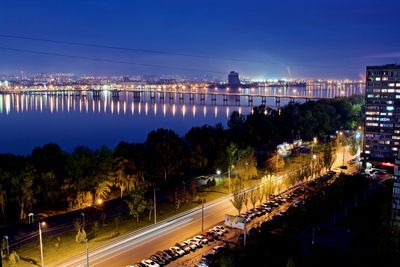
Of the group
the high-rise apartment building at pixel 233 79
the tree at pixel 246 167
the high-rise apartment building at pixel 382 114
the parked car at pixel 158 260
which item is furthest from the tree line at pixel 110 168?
the high-rise apartment building at pixel 233 79

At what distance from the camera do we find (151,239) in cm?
1054

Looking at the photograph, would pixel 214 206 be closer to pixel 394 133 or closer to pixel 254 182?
pixel 254 182

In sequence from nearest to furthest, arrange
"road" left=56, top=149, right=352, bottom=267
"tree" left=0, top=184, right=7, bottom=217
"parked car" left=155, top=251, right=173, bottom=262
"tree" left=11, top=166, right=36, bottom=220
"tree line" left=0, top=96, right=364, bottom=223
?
"parked car" left=155, top=251, right=173, bottom=262, "road" left=56, top=149, right=352, bottom=267, "tree" left=0, top=184, right=7, bottom=217, "tree" left=11, top=166, right=36, bottom=220, "tree line" left=0, top=96, right=364, bottom=223

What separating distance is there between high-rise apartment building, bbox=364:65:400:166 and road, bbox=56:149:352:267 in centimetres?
1143

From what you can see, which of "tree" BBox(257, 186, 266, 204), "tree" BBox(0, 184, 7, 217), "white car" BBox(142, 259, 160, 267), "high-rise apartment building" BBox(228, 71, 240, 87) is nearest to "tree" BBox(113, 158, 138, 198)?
"tree" BBox(0, 184, 7, 217)

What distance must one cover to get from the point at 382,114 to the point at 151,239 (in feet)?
51.1

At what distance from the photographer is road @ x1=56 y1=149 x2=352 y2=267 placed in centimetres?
930

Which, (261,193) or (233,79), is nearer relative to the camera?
(261,193)

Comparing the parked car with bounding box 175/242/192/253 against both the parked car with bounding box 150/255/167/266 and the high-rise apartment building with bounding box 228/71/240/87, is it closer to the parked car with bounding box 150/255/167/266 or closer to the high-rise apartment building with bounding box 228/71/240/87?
the parked car with bounding box 150/255/167/266

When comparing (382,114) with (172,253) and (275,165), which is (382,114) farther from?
(172,253)

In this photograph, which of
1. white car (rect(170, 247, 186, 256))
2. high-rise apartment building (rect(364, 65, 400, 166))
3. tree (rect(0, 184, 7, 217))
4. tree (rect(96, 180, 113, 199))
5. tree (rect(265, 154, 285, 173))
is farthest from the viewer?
high-rise apartment building (rect(364, 65, 400, 166))

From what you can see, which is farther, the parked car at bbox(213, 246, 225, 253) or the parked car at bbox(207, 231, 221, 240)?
the parked car at bbox(207, 231, 221, 240)

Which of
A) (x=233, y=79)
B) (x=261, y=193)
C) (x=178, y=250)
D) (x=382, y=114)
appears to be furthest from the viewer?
(x=233, y=79)

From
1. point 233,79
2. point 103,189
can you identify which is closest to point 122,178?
point 103,189
